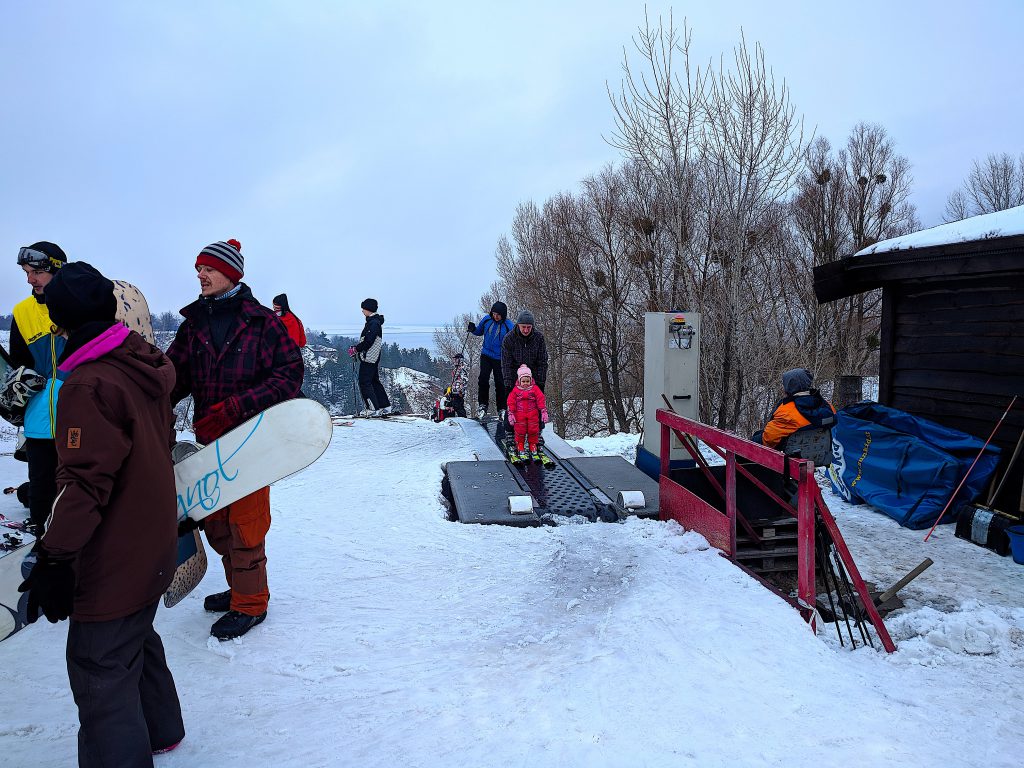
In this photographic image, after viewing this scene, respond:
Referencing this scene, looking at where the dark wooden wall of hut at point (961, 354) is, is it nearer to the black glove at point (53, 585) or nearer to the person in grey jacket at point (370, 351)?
the person in grey jacket at point (370, 351)

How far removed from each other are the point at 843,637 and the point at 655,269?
22.0 metres

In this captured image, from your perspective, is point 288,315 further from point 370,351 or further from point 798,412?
point 798,412

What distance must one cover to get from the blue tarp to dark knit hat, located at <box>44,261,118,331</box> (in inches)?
253

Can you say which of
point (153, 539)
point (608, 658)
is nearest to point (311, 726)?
point (153, 539)

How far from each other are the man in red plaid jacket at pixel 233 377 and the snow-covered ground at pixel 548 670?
29cm

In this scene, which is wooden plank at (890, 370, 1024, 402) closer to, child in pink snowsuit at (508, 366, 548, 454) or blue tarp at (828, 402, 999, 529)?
blue tarp at (828, 402, 999, 529)

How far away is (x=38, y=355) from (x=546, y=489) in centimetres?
412

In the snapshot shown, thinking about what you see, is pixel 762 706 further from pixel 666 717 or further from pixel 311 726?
pixel 311 726

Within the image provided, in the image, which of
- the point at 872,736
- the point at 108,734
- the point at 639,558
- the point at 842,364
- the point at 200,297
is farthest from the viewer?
the point at 842,364

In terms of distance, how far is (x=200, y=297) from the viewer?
322cm

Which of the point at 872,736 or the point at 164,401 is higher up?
the point at 164,401

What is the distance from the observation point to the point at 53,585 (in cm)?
184

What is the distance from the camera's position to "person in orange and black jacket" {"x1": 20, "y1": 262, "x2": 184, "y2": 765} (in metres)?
1.85

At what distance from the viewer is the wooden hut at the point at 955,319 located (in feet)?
20.2
